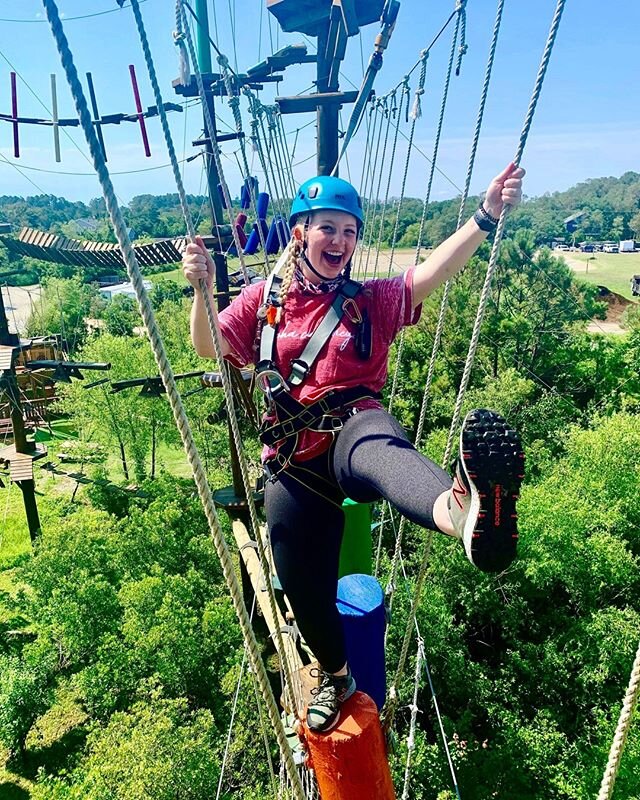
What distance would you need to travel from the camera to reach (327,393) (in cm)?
187

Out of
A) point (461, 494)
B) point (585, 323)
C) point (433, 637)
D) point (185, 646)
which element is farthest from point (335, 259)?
point (585, 323)

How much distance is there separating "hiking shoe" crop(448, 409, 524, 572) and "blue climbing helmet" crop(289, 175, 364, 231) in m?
1.06

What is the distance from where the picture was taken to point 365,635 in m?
2.33

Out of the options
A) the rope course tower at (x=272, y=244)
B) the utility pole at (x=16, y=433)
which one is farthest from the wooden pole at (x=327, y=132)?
the utility pole at (x=16, y=433)

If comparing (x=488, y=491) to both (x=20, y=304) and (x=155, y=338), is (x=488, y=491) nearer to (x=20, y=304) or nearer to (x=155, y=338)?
(x=155, y=338)

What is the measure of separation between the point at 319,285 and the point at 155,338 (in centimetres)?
89

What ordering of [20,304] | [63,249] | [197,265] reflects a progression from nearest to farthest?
[197,265] → [63,249] → [20,304]

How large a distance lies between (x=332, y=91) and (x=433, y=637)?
7770mm

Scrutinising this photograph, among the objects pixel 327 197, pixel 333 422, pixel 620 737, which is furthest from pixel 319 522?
pixel 327 197

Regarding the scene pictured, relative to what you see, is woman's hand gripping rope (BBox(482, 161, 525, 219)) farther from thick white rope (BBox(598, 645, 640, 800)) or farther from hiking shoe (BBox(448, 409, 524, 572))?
thick white rope (BBox(598, 645, 640, 800))

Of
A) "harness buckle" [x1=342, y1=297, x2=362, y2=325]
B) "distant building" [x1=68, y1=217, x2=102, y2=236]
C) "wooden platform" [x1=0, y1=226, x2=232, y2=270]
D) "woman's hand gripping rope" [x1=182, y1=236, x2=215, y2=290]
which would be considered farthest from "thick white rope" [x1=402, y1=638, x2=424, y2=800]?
"distant building" [x1=68, y1=217, x2=102, y2=236]

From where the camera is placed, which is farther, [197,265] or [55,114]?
[55,114]

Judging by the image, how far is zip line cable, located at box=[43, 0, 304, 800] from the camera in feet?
3.68

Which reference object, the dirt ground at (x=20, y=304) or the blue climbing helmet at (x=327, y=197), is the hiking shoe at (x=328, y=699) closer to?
the blue climbing helmet at (x=327, y=197)
